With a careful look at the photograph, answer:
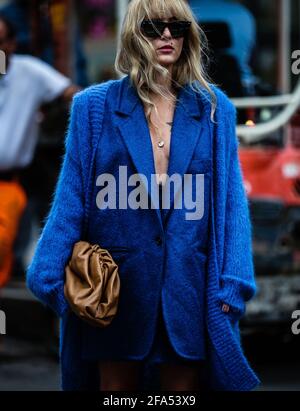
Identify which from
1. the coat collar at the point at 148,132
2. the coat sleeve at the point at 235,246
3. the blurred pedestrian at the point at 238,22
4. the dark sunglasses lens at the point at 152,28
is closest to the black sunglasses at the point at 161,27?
the dark sunglasses lens at the point at 152,28

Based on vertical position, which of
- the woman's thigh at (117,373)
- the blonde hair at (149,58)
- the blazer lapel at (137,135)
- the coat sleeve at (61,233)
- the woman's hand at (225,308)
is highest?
the blonde hair at (149,58)

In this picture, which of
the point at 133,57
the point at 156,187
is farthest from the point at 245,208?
the point at 133,57

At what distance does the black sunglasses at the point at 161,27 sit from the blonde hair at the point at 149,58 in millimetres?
15

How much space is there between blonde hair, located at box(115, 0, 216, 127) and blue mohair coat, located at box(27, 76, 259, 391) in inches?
3.1

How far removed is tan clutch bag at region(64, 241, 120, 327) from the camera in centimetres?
409

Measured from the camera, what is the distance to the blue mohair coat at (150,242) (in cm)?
423

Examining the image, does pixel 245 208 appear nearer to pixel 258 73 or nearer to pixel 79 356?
pixel 79 356

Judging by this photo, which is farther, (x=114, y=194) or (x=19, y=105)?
(x=19, y=105)

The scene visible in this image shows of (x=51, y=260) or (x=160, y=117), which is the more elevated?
(x=160, y=117)

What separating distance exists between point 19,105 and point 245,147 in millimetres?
1391

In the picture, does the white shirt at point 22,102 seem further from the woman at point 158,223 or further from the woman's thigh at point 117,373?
the woman's thigh at point 117,373

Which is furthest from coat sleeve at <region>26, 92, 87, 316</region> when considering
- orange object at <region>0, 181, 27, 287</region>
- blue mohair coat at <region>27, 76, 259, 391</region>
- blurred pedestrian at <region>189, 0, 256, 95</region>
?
blurred pedestrian at <region>189, 0, 256, 95</region>
